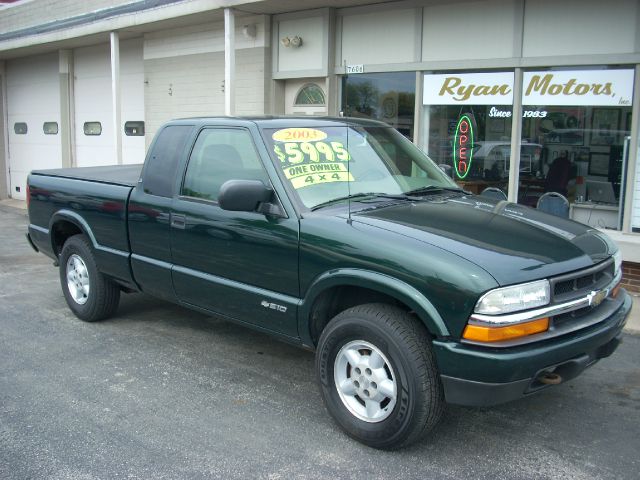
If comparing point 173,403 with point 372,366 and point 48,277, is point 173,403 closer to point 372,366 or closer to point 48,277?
point 372,366

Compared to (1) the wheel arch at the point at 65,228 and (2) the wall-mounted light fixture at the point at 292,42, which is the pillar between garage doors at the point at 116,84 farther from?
(1) the wheel arch at the point at 65,228

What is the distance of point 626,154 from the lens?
750cm

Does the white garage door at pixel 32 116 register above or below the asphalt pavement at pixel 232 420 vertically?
above

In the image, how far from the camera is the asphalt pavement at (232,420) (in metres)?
3.53

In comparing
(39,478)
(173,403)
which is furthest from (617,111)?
(39,478)

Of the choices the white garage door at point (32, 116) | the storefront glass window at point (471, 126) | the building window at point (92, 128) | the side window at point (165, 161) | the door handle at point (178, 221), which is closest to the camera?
the door handle at point (178, 221)

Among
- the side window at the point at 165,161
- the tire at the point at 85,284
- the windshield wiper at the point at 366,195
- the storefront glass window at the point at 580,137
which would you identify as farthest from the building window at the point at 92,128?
the windshield wiper at the point at 366,195

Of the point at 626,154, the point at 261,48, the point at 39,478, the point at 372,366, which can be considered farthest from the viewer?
the point at 261,48

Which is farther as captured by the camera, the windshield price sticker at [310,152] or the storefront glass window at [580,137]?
the storefront glass window at [580,137]

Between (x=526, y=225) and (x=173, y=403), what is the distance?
2.58 metres

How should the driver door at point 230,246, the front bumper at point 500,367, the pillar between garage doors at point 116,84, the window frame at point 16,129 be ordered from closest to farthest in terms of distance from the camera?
the front bumper at point 500,367, the driver door at point 230,246, the pillar between garage doors at point 116,84, the window frame at point 16,129

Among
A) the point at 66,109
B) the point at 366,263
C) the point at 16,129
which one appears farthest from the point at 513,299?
the point at 16,129

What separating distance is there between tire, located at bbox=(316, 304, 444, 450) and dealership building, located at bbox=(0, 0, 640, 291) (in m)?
3.88

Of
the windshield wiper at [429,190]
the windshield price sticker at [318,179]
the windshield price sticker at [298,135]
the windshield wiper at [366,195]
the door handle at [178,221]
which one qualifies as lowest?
the door handle at [178,221]
